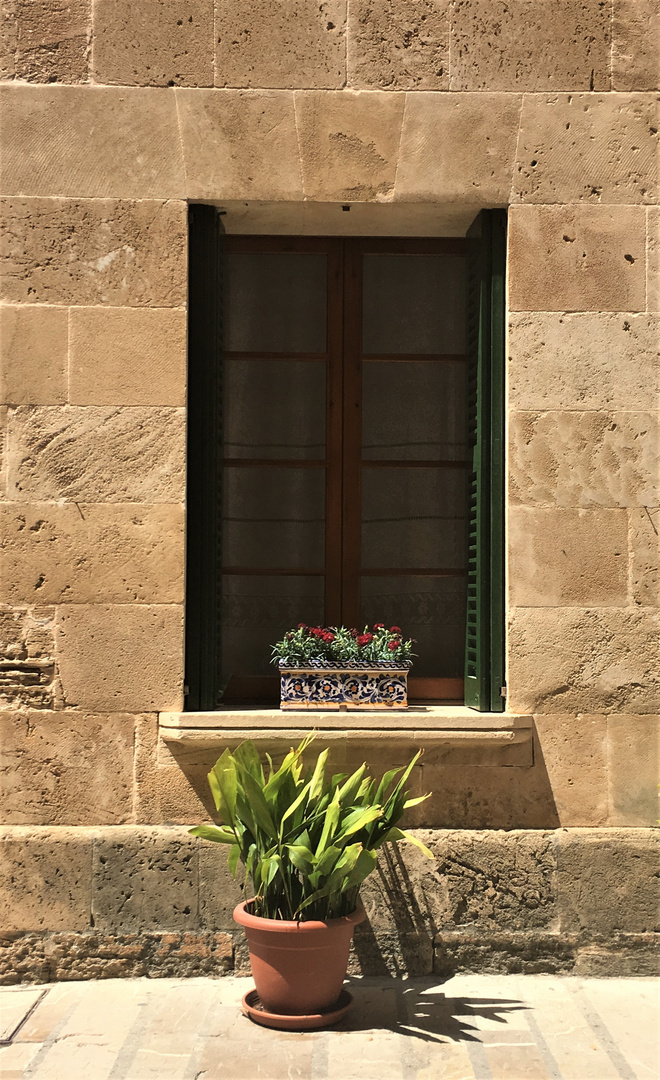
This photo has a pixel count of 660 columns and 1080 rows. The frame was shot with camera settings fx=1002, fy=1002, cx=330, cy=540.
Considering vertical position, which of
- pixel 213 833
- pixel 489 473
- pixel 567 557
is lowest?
pixel 213 833

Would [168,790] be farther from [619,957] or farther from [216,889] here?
[619,957]

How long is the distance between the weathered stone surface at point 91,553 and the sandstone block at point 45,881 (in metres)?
0.96

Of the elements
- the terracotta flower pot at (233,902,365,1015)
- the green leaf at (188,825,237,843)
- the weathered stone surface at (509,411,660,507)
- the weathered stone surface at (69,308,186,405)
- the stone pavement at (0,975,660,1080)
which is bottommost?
the stone pavement at (0,975,660,1080)

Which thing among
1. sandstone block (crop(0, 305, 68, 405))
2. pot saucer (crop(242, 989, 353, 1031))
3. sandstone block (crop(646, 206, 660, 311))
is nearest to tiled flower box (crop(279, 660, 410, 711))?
pot saucer (crop(242, 989, 353, 1031))

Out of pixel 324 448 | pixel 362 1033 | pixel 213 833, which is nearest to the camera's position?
pixel 362 1033

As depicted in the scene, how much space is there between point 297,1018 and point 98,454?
2.25 metres

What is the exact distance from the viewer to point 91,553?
4059 mm

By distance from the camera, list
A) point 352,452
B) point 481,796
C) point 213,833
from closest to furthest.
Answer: point 213,833, point 481,796, point 352,452

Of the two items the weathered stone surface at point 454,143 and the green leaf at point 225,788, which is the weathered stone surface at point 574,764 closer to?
the green leaf at point 225,788

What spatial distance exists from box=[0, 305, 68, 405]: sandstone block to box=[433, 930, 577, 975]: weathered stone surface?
2.71 metres

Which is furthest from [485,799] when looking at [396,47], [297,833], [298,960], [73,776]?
[396,47]

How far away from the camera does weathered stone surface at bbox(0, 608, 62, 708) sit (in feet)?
13.3

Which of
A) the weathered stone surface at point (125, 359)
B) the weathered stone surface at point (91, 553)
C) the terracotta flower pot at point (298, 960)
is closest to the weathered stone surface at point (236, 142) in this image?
the weathered stone surface at point (125, 359)

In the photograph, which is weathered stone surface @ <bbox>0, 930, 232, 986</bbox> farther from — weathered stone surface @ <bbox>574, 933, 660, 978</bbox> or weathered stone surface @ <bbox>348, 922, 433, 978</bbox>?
weathered stone surface @ <bbox>574, 933, 660, 978</bbox>
